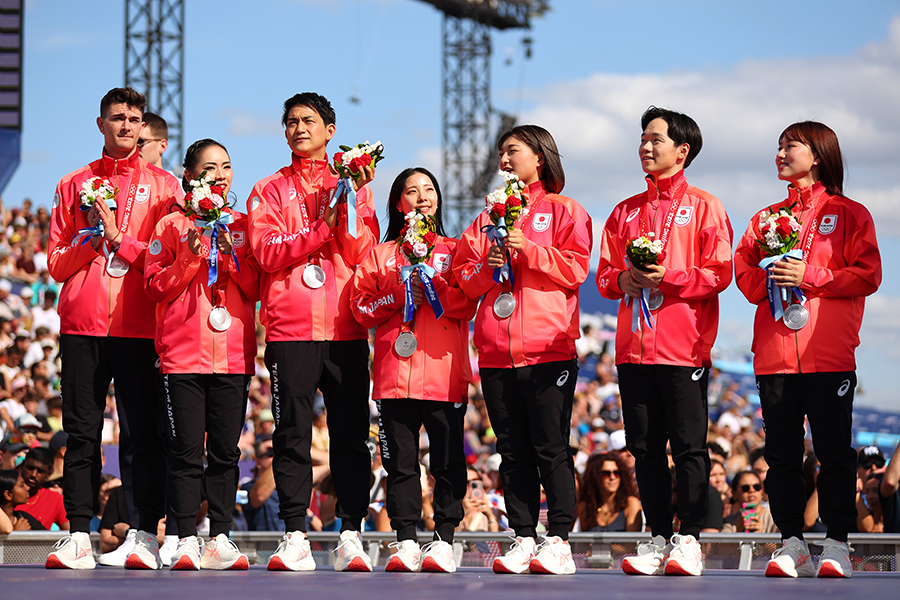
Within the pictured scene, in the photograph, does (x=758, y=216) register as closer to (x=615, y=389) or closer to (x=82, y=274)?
(x=82, y=274)

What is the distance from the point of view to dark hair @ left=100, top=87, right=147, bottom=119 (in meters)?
5.52

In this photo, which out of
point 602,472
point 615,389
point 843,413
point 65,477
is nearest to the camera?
point 843,413

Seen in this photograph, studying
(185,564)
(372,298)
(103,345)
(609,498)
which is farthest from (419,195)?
(609,498)

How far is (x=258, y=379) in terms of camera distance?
14555 millimetres

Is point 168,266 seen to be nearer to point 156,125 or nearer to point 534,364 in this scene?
point 156,125

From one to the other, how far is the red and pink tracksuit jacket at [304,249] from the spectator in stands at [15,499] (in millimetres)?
2943

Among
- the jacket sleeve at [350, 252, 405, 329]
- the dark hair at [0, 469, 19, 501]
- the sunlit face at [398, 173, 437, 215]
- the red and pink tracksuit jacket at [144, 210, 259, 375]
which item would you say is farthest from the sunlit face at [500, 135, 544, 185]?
the dark hair at [0, 469, 19, 501]

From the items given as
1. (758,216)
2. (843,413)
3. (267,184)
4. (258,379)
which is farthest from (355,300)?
(258,379)

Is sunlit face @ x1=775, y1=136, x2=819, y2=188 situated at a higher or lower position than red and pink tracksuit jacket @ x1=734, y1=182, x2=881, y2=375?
higher

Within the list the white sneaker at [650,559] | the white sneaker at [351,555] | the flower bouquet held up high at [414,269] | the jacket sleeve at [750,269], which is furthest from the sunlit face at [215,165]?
the white sneaker at [650,559]

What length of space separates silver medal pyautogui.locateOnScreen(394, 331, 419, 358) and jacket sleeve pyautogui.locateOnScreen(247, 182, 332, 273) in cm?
65

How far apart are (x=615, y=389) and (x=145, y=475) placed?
40.6 ft

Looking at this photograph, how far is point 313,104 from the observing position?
5512 mm

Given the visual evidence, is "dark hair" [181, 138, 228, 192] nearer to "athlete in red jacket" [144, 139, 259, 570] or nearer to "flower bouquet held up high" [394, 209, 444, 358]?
"athlete in red jacket" [144, 139, 259, 570]
